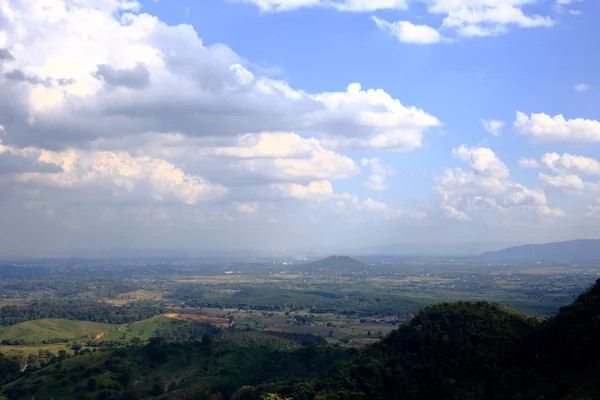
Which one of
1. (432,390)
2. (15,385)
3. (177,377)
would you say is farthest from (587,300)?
(15,385)

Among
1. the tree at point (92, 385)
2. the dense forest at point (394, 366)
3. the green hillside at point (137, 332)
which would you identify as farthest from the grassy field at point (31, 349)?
the tree at point (92, 385)

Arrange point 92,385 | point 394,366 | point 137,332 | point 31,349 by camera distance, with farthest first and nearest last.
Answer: point 137,332 < point 31,349 < point 92,385 < point 394,366

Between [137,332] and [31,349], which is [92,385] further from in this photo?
[137,332]

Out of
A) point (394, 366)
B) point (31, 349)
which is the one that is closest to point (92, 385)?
point (394, 366)

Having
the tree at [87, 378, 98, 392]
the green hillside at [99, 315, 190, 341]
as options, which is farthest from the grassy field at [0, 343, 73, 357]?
the tree at [87, 378, 98, 392]

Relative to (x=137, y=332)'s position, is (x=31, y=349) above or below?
above

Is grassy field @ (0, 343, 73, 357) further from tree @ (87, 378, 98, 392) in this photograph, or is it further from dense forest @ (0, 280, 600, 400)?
tree @ (87, 378, 98, 392)

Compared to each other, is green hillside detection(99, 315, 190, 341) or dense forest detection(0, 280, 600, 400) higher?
dense forest detection(0, 280, 600, 400)

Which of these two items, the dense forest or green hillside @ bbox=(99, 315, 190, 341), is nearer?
the dense forest

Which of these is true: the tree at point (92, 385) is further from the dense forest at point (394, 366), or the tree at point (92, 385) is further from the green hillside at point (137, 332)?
the green hillside at point (137, 332)
